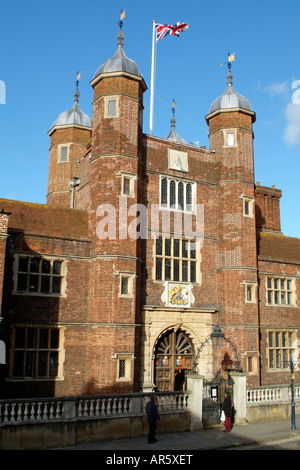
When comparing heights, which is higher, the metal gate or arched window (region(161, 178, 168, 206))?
arched window (region(161, 178, 168, 206))

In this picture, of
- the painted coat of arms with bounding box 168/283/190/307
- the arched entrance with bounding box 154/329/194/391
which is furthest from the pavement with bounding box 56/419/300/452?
the painted coat of arms with bounding box 168/283/190/307

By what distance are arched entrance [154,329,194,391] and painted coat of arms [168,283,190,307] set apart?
123 cm

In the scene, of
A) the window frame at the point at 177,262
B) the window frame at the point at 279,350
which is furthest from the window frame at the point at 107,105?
the window frame at the point at 279,350

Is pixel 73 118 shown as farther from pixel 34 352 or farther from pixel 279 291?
pixel 279 291

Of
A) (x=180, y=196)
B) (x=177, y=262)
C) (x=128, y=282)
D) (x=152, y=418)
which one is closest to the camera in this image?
(x=152, y=418)

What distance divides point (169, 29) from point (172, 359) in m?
16.5

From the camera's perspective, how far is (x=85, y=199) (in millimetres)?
21031

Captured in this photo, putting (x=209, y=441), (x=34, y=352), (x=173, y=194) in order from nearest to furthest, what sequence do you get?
(x=209, y=441) → (x=34, y=352) → (x=173, y=194)

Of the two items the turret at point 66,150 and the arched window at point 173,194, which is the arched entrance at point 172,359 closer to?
the arched window at point 173,194

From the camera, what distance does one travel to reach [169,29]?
23219mm

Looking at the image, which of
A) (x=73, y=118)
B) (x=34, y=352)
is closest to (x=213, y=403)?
(x=34, y=352)

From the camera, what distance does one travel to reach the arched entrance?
18.7m

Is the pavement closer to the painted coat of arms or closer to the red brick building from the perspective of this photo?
the red brick building

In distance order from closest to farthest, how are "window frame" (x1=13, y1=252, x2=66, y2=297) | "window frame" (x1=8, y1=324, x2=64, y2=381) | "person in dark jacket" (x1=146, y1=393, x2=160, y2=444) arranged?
"person in dark jacket" (x1=146, y1=393, x2=160, y2=444) → "window frame" (x1=8, y1=324, x2=64, y2=381) → "window frame" (x1=13, y1=252, x2=66, y2=297)
